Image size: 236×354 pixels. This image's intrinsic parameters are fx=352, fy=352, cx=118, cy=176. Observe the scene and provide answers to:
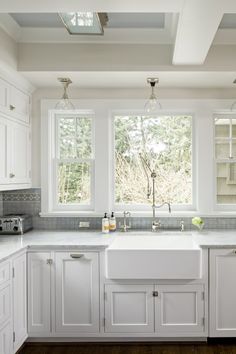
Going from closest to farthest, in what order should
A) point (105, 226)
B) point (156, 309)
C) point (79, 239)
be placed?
1. point (156, 309)
2. point (79, 239)
3. point (105, 226)

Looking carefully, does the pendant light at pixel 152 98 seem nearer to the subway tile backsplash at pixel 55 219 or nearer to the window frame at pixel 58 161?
the window frame at pixel 58 161

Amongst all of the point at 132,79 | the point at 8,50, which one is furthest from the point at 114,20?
the point at 8,50

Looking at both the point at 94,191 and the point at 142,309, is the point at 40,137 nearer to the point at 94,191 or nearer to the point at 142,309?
the point at 94,191

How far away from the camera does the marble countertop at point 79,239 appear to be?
2.91 metres

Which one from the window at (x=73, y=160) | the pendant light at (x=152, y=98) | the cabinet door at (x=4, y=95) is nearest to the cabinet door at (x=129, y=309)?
the window at (x=73, y=160)

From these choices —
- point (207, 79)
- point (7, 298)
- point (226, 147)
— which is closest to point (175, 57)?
point (207, 79)

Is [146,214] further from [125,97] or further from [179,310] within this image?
[125,97]

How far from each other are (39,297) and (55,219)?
36.1 inches

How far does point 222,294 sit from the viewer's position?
2951 millimetres

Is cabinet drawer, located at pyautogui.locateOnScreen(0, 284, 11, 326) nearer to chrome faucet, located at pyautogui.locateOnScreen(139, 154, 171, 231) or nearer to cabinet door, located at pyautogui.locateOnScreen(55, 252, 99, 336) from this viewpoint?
cabinet door, located at pyautogui.locateOnScreen(55, 252, 99, 336)

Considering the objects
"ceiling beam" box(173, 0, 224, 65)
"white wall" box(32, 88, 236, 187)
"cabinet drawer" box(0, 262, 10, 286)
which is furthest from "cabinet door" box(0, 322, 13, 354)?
"ceiling beam" box(173, 0, 224, 65)

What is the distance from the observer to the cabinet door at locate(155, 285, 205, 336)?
9.62 feet

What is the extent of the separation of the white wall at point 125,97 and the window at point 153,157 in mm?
225

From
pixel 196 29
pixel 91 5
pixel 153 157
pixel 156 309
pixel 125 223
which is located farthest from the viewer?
pixel 153 157
